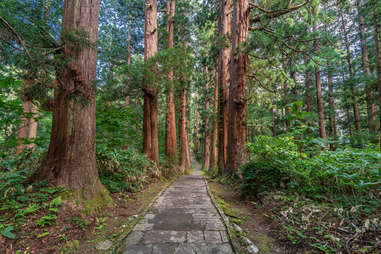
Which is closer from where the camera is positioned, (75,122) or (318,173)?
(318,173)

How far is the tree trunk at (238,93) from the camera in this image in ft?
21.7

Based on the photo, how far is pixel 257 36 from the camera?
20.1 feet

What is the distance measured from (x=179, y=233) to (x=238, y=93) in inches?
213

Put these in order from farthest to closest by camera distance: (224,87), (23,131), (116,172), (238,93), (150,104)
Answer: (224,87), (23,131), (150,104), (238,93), (116,172)

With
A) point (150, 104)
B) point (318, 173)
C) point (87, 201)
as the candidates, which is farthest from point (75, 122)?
point (318, 173)

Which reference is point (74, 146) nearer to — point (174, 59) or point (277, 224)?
point (277, 224)

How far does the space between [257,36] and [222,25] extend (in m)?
4.61

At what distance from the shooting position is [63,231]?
2371 millimetres

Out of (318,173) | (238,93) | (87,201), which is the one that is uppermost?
(238,93)

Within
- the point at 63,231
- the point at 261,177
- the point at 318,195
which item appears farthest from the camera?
the point at 261,177

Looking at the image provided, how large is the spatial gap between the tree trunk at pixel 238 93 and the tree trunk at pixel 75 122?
16.1 feet

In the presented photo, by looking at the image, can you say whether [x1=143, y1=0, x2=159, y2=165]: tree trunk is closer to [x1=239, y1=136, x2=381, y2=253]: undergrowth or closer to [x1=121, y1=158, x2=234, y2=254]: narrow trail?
[x1=121, y1=158, x2=234, y2=254]: narrow trail

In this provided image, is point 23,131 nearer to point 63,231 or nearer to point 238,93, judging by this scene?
point 63,231

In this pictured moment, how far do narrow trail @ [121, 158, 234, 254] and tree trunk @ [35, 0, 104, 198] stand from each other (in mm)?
1308
